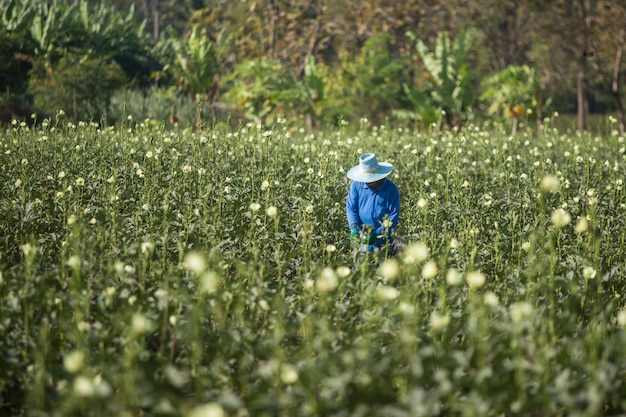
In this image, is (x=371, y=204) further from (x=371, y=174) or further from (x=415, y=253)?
(x=415, y=253)

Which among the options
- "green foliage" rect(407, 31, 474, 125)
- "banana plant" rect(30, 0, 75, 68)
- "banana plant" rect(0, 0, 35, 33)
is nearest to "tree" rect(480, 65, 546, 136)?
"green foliage" rect(407, 31, 474, 125)

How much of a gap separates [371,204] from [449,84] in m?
12.0

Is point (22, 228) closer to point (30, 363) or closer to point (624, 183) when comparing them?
Result: point (30, 363)

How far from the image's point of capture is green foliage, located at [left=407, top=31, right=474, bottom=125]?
1639 centimetres

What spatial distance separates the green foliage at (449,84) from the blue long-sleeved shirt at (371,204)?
36.4ft

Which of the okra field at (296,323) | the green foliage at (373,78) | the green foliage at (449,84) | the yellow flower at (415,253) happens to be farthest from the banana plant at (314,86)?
the yellow flower at (415,253)

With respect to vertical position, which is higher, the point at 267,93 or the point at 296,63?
the point at 267,93

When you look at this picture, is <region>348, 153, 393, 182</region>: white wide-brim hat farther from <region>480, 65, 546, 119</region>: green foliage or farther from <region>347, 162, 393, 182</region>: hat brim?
<region>480, 65, 546, 119</region>: green foliage

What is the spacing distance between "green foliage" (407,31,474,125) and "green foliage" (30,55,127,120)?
25.7 feet

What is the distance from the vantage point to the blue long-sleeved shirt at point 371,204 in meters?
5.44

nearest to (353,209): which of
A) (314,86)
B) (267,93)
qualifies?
(314,86)

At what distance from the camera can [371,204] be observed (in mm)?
5473

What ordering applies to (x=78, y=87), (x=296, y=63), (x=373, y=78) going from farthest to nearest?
(x=296, y=63)
(x=373, y=78)
(x=78, y=87)

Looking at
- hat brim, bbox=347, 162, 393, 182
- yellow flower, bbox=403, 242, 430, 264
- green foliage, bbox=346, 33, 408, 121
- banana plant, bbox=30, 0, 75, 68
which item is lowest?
green foliage, bbox=346, 33, 408, 121
